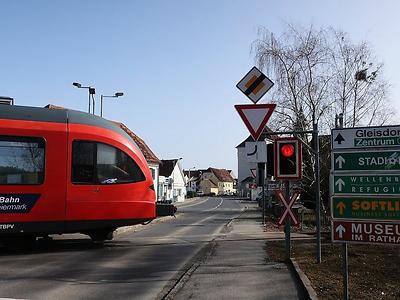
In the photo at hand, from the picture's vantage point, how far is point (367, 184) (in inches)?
253

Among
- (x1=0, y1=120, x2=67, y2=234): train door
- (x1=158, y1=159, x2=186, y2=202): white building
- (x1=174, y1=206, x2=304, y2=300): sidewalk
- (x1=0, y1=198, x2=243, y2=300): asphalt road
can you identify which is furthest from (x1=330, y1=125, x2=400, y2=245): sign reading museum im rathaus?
(x1=158, y1=159, x2=186, y2=202): white building

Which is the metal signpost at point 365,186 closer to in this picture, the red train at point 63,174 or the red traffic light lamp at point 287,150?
the red traffic light lamp at point 287,150

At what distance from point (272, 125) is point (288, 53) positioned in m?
3.63

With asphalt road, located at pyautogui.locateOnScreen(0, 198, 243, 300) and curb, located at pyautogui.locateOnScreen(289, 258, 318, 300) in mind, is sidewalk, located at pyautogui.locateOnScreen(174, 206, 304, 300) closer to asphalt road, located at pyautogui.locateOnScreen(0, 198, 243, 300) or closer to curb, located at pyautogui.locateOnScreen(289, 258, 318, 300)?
curb, located at pyautogui.locateOnScreen(289, 258, 318, 300)

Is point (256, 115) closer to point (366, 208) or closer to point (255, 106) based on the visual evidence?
point (255, 106)

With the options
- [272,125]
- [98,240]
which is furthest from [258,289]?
[272,125]

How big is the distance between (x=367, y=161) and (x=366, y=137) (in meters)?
0.32

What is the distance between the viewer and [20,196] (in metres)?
11.6

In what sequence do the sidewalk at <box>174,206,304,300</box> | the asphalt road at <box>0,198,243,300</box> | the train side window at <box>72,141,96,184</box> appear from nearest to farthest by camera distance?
the sidewalk at <box>174,206,304,300</box>
the asphalt road at <box>0,198,243,300</box>
the train side window at <box>72,141,96,184</box>

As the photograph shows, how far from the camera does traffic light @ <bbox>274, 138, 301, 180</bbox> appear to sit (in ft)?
34.7

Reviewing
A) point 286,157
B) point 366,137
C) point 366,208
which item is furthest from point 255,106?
point 366,208

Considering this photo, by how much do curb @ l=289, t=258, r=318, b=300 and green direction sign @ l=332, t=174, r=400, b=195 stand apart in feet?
5.52

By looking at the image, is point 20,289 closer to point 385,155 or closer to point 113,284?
point 113,284

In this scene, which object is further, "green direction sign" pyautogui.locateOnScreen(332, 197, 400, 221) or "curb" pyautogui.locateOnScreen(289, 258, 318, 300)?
"curb" pyautogui.locateOnScreen(289, 258, 318, 300)
